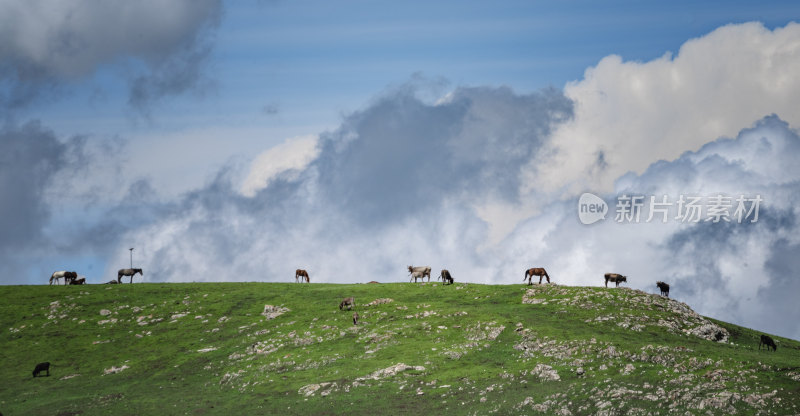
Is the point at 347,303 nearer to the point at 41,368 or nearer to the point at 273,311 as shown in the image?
the point at 273,311

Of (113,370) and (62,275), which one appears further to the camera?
(62,275)

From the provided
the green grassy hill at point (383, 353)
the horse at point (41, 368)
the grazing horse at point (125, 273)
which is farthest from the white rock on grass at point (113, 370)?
the grazing horse at point (125, 273)

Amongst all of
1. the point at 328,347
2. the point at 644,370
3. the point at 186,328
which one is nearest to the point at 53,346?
the point at 186,328

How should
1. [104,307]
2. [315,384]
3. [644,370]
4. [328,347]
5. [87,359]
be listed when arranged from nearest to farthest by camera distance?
[644,370]
[315,384]
[328,347]
[87,359]
[104,307]

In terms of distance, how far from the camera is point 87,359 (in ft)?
282

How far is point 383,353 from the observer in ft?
246

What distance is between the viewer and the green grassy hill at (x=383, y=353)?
2270 inches

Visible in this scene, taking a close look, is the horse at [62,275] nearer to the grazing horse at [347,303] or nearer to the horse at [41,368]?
the horse at [41,368]

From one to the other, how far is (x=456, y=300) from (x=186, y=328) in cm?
3699

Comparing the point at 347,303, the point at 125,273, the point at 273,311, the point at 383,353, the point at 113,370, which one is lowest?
the point at 113,370

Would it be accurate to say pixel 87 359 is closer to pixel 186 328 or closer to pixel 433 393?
pixel 186 328

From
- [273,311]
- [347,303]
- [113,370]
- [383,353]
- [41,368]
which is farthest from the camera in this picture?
[273,311]

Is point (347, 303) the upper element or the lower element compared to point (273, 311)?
upper

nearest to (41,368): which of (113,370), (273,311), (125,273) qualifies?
(113,370)
